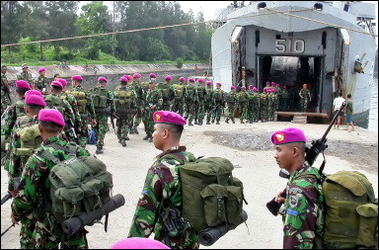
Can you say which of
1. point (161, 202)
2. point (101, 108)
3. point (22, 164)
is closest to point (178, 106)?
point (101, 108)

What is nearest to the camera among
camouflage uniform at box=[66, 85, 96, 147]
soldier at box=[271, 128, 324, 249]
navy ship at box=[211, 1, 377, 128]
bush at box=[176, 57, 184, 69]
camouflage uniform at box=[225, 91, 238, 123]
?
soldier at box=[271, 128, 324, 249]

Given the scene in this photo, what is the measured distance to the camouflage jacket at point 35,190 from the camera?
2.82 metres

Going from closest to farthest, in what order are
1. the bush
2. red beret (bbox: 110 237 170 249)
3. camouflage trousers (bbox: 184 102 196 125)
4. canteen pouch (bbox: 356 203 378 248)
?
red beret (bbox: 110 237 170 249) < canteen pouch (bbox: 356 203 378 248) < camouflage trousers (bbox: 184 102 196 125) < the bush

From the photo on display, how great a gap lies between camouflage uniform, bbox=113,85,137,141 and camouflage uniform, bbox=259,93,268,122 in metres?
7.55

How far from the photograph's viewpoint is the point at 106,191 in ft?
9.75

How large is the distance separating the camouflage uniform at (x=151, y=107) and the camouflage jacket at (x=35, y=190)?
731cm

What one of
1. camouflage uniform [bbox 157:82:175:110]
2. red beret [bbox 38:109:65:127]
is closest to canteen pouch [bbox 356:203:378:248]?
red beret [bbox 38:109:65:127]

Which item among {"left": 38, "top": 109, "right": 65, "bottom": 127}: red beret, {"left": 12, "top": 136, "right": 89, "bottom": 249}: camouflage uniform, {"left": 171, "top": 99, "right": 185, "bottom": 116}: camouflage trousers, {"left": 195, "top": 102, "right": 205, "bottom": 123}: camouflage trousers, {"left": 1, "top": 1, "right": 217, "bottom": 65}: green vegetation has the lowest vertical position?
{"left": 195, "top": 102, "right": 205, "bottom": 123}: camouflage trousers

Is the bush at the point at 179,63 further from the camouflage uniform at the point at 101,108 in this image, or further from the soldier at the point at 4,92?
the camouflage uniform at the point at 101,108

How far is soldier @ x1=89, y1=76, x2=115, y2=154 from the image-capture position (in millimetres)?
8492

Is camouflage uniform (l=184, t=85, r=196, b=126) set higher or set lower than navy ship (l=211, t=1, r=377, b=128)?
lower

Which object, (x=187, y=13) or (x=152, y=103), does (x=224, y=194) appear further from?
(x=187, y=13)

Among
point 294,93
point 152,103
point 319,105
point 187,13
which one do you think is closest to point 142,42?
point 187,13

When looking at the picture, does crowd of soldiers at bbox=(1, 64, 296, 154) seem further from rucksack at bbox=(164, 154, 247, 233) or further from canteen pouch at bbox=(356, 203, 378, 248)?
canteen pouch at bbox=(356, 203, 378, 248)
